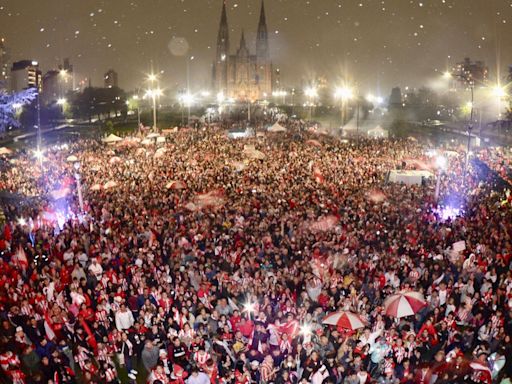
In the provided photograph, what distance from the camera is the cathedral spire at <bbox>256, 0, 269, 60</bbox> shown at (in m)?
128

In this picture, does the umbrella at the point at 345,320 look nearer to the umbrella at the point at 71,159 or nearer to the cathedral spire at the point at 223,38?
the umbrella at the point at 71,159

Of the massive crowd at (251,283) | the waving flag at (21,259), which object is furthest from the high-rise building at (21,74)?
the waving flag at (21,259)

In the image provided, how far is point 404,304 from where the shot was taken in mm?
9602

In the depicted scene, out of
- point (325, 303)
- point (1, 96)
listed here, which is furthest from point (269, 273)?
point (1, 96)

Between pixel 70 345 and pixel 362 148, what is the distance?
25599 mm

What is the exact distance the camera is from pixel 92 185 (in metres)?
21.6

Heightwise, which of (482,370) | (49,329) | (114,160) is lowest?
(482,370)

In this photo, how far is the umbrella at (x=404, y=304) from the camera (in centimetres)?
948

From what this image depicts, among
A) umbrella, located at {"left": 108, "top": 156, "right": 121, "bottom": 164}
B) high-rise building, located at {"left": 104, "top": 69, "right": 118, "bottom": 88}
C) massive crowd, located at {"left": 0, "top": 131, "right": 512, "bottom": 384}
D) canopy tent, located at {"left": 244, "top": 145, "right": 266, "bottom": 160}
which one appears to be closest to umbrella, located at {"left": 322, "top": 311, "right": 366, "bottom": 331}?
massive crowd, located at {"left": 0, "top": 131, "right": 512, "bottom": 384}

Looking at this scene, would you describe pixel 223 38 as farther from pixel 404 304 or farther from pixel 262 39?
pixel 404 304

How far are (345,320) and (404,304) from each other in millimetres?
1380

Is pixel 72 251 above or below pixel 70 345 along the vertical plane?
above

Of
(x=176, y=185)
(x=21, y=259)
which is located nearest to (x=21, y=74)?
(x=176, y=185)

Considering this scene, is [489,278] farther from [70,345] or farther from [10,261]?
[10,261]
